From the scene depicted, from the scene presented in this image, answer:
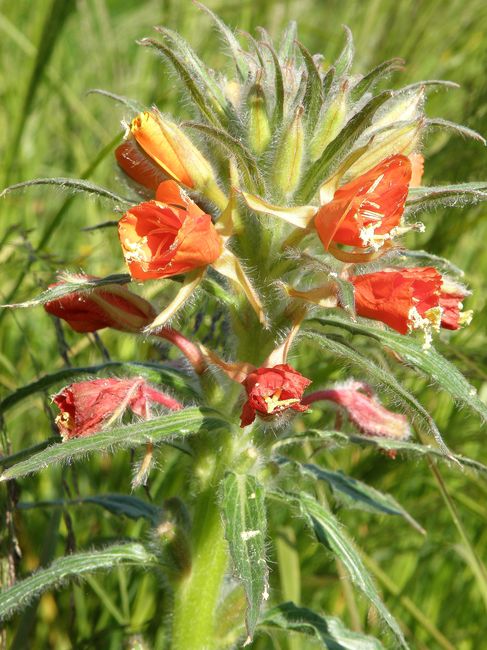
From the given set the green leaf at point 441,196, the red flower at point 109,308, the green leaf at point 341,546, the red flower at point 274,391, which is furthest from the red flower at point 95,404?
the green leaf at point 441,196

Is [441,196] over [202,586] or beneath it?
over

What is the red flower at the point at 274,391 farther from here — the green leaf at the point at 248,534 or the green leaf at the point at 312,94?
the green leaf at the point at 312,94

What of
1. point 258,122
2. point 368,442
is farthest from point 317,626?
point 258,122

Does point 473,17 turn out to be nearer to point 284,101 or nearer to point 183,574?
point 284,101

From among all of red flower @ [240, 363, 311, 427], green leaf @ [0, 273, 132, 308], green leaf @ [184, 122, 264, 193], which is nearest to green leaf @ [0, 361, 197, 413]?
green leaf @ [0, 273, 132, 308]

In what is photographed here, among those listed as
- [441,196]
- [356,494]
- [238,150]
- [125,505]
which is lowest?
[356,494]

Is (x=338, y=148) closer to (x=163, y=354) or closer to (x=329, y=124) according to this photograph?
(x=329, y=124)
